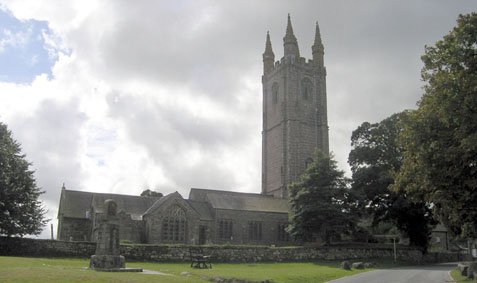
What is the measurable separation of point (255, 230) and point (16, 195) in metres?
29.6

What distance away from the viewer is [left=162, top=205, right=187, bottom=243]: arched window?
50375 millimetres

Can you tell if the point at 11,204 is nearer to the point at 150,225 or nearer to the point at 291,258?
the point at 150,225

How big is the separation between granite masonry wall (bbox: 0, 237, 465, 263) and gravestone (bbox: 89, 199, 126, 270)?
7.57 metres

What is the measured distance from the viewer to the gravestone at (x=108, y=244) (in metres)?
25.6

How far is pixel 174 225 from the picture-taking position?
5088 cm

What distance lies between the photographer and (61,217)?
5194 cm

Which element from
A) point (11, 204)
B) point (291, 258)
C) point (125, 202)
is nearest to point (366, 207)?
point (291, 258)

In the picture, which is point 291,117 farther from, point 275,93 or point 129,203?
point 129,203

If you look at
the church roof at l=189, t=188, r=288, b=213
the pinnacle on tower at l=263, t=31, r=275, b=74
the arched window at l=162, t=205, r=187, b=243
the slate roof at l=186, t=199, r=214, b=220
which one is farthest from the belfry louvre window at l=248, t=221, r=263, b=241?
the pinnacle on tower at l=263, t=31, r=275, b=74

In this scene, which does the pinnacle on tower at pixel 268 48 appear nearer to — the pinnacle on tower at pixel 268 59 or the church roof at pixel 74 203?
the pinnacle on tower at pixel 268 59

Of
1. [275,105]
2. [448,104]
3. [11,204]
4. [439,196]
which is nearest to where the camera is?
[448,104]

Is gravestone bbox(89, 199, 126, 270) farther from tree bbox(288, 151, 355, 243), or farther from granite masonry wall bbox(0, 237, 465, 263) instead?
tree bbox(288, 151, 355, 243)

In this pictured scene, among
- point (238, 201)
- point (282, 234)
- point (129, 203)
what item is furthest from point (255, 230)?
point (129, 203)

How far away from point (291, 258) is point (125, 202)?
848 inches
